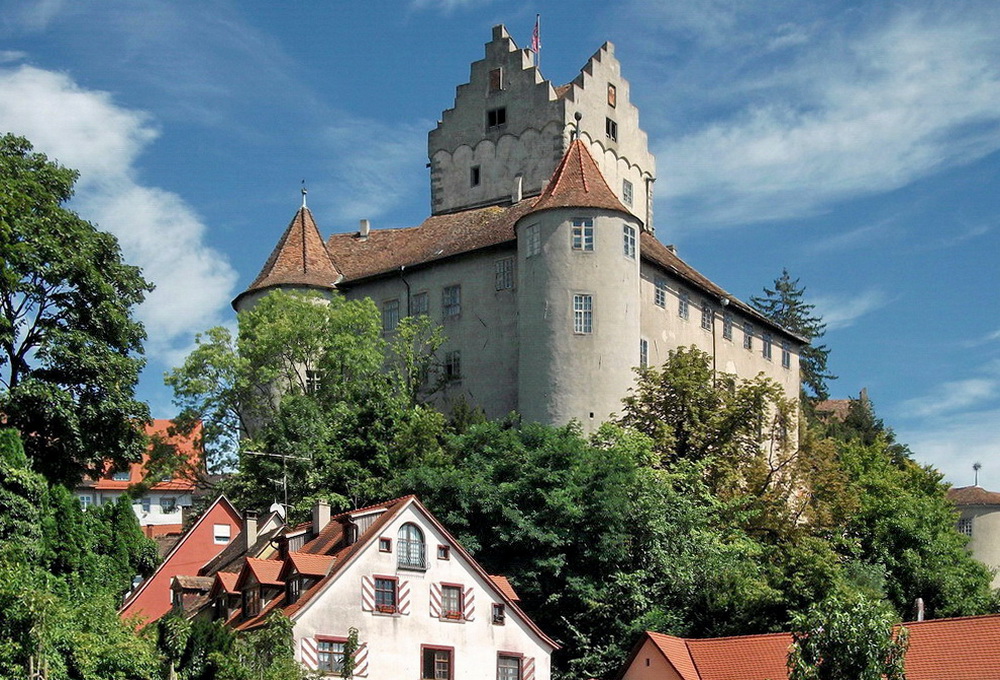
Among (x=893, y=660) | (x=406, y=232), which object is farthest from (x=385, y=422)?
(x=893, y=660)

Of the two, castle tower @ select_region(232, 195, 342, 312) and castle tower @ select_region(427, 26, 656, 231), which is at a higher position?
castle tower @ select_region(427, 26, 656, 231)

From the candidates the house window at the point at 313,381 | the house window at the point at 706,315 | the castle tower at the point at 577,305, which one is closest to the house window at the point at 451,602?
the castle tower at the point at 577,305

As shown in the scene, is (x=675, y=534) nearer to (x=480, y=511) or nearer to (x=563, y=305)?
(x=480, y=511)

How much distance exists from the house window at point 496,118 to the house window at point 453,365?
505 inches

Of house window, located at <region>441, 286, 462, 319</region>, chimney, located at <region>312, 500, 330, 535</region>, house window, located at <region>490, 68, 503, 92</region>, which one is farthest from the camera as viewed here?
house window, located at <region>490, 68, 503, 92</region>

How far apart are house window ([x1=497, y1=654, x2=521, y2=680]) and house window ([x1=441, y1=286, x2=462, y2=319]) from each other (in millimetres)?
22762

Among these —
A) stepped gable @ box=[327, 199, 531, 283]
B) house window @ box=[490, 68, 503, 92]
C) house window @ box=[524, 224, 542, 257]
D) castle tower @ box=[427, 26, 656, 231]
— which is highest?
house window @ box=[490, 68, 503, 92]

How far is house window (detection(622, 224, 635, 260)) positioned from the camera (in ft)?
209

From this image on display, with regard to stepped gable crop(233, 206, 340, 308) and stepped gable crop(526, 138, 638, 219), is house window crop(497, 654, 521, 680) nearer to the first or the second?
stepped gable crop(526, 138, 638, 219)

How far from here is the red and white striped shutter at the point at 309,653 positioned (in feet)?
140

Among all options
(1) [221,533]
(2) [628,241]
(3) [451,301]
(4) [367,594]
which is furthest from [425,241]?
(4) [367,594]

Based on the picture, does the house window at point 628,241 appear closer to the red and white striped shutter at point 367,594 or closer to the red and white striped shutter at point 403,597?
the red and white striped shutter at point 403,597

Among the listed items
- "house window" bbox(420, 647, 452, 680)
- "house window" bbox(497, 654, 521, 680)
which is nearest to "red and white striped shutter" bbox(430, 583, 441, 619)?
"house window" bbox(420, 647, 452, 680)

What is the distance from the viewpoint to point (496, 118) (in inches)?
2972
